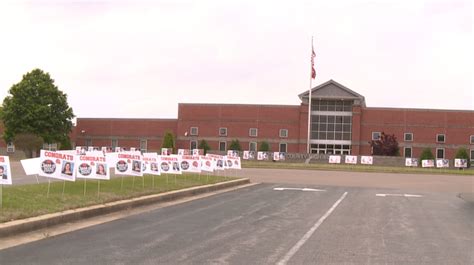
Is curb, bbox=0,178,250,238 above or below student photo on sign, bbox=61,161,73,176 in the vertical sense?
below

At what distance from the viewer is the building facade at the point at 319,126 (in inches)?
3246

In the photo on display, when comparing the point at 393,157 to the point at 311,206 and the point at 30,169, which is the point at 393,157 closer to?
the point at 311,206

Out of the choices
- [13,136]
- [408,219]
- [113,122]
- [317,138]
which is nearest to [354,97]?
[317,138]

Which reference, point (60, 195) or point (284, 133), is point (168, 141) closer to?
point (284, 133)

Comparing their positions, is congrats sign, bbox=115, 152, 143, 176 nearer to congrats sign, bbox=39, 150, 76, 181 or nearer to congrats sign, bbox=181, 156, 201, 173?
congrats sign, bbox=39, 150, 76, 181

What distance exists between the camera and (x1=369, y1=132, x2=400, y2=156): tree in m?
78.5

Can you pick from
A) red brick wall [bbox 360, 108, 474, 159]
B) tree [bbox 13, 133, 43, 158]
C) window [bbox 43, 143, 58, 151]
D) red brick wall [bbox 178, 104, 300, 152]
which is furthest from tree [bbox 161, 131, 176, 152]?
red brick wall [bbox 360, 108, 474, 159]

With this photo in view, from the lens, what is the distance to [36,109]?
66438mm

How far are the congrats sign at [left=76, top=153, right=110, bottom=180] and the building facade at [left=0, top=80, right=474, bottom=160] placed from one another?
69.2m

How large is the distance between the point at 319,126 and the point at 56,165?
238 feet

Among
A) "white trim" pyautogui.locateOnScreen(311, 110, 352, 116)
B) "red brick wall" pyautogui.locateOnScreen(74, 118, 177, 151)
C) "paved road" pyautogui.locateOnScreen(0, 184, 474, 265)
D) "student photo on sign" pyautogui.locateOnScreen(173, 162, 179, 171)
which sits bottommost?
"paved road" pyautogui.locateOnScreen(0, 184, 474, 265)

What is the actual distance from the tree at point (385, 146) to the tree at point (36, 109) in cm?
4247

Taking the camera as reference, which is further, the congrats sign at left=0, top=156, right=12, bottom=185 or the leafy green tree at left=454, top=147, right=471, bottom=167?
the leafy green tree at left=454, top=147, right=471, bottom=167

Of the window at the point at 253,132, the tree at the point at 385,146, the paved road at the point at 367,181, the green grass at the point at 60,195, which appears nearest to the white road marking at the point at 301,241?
the green grass at the point at 60,195
